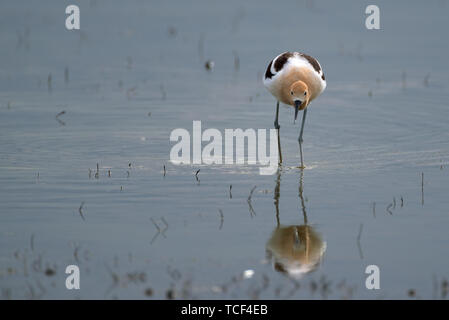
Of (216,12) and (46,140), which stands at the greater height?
(216,12)

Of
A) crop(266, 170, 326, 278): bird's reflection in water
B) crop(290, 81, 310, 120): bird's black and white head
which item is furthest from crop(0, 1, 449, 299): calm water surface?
crop(290, 81, 310, 120): bird's black and white head

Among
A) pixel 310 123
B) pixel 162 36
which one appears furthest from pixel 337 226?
pixel 162 36

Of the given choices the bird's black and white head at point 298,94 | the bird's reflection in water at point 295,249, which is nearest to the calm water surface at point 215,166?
the bird's reflection in water at point 295,249

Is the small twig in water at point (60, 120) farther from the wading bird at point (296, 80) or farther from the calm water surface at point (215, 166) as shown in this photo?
Result: the wading bird at point (296, 80)

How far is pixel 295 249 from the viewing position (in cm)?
707

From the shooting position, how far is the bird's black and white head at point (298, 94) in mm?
10000

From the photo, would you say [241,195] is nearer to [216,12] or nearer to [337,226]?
[337,226]

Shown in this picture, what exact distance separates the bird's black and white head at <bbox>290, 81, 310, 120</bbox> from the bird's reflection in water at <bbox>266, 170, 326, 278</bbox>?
253cm

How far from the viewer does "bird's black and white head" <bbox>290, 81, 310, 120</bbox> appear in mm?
10000

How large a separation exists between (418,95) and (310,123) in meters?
2.19

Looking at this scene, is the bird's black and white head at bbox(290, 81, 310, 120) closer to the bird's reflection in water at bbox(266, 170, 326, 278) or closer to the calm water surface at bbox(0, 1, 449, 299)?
the calm water surface at bbox(0, 1, 449, 299)

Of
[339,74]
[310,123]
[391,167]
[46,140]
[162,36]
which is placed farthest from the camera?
[162,36]

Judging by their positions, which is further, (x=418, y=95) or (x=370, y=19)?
(x=370, y=19)
